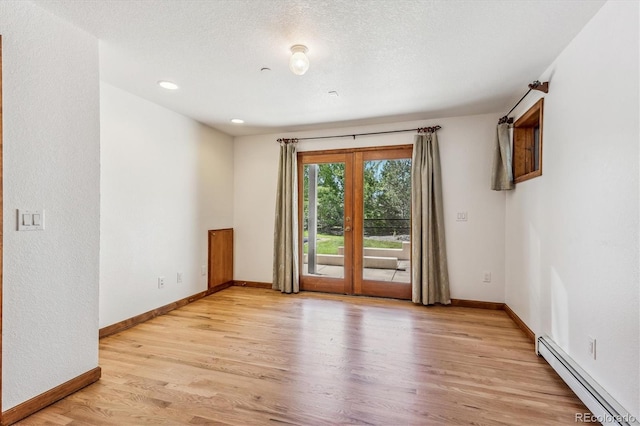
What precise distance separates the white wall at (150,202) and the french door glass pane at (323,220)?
141 centimetres

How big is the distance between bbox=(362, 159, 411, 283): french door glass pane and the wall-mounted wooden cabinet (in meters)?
2.17

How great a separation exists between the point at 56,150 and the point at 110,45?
90 cm

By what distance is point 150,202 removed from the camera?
3.46 metres

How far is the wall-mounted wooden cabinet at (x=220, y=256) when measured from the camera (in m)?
4.51

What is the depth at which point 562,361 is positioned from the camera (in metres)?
2.13

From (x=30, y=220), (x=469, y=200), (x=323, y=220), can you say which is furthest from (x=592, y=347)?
(x=30, y=220)

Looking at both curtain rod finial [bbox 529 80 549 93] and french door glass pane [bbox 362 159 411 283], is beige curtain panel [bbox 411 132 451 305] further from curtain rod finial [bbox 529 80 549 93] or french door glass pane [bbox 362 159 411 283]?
curtain rod finial [bbox 529 80 549 93]

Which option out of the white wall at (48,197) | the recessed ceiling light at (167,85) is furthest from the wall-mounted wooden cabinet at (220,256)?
the white wall at (48,197)

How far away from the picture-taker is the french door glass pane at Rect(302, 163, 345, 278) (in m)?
4.53

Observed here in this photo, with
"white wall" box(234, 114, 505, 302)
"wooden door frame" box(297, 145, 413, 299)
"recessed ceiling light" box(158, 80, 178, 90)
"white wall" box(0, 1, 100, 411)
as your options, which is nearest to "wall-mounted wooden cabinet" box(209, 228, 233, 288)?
"wooden door frame" box(297, 145, 413, 299)

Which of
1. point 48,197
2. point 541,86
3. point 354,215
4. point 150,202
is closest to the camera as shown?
point 48,197

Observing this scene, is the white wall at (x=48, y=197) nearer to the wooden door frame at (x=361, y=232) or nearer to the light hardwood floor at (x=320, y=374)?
the light hardwood floor at (x=320, y=374)

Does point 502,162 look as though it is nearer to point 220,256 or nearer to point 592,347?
point 592,347

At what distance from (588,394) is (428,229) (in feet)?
7.58
